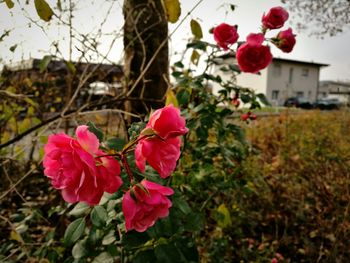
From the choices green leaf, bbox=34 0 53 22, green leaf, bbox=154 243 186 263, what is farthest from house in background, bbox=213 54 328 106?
green leaf, bbox=154 243 186 263

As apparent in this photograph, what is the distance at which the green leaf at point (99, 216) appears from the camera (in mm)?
895

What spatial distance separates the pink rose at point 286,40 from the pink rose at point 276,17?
0.16 feet

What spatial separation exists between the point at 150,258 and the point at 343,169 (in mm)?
2995

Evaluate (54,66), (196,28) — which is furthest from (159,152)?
(54,66)

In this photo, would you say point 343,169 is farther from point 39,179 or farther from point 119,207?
point 39,179

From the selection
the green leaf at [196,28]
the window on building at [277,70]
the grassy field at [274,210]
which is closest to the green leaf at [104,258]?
the grassy field at [274,210]

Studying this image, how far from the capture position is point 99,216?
904 mm

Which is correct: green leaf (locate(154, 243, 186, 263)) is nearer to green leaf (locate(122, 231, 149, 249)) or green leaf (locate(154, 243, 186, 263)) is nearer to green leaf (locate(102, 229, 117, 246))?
green leaf (locate(122, 231, 149, 249))

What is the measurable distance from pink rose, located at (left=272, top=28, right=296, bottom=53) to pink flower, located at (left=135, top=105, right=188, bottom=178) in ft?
2.79

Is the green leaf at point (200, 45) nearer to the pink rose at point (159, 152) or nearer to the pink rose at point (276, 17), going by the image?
the pink rose at point (276, 17)

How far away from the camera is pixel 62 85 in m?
3.75

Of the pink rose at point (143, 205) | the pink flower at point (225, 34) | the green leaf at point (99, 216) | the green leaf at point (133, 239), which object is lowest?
the green leaf at point (133, 239)

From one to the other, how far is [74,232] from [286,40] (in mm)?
1092

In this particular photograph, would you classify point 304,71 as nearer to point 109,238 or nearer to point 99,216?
point 109,238
